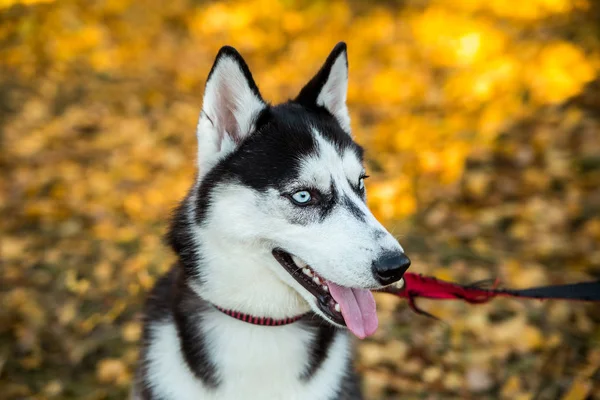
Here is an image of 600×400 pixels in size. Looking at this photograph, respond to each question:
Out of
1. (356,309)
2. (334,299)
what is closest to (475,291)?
(356,309)

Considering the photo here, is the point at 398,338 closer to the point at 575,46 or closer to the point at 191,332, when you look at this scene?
the point at 191,332

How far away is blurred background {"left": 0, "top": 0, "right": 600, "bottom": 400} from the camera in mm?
3691

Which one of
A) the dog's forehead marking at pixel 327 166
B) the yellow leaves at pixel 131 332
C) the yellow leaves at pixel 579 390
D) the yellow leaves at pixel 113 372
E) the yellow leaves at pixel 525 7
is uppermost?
the yellow leaves at pixel 525 7

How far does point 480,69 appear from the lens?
671 centimetres

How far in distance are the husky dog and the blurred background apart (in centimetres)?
49

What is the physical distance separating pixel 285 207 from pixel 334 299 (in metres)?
0.45

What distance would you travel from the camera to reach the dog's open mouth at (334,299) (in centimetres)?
211

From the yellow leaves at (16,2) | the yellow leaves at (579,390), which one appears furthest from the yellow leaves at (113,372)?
the yellow leaves at (16,2)

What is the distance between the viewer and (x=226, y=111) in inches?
92.7

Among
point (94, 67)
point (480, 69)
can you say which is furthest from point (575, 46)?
point (94, 67)

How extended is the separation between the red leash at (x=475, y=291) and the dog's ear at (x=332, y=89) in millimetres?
872

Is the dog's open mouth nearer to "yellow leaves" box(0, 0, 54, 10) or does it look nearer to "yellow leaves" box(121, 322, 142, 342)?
"yellow leaves" box(121, 322, 142, 342)

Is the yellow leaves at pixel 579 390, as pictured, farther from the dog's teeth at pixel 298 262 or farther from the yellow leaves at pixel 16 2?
the yellow leaves at pixel 16 2

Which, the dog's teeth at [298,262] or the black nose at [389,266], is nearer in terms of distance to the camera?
the black nose at [389,266]
